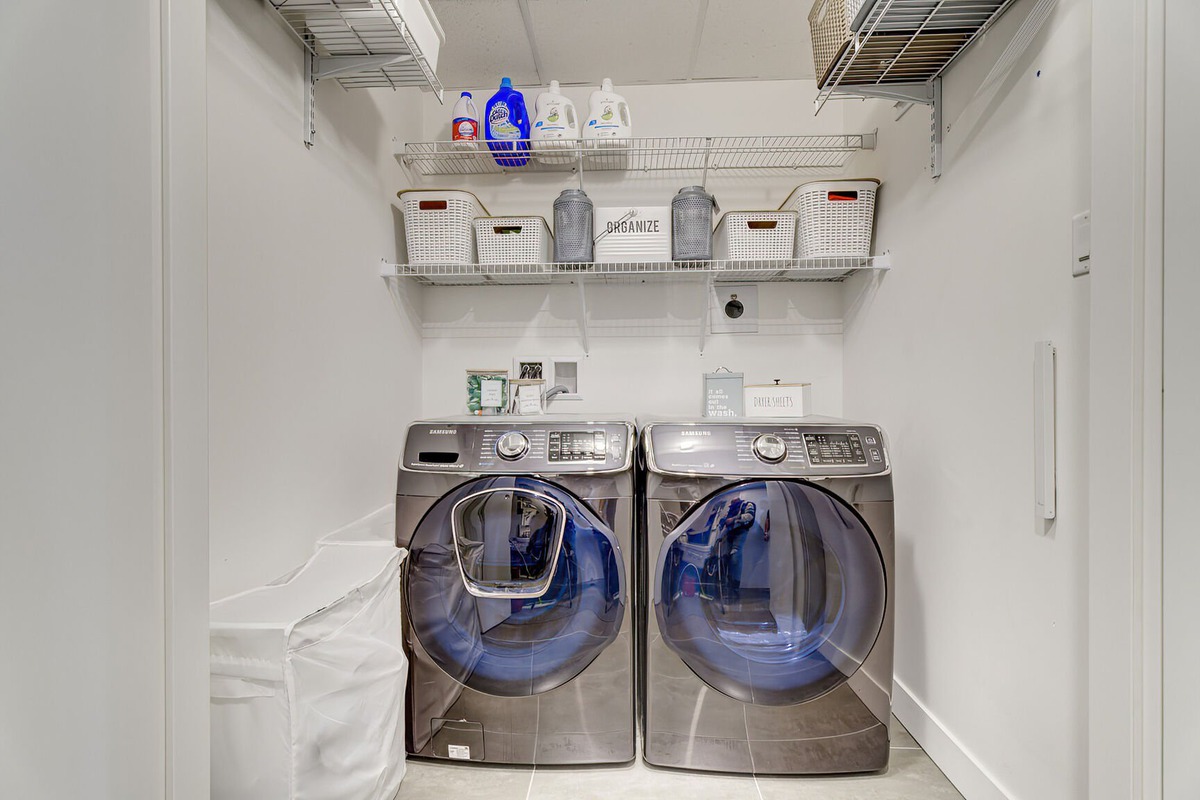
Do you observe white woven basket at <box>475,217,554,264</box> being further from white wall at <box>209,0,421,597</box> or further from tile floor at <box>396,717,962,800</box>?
tile floor at <box>396,717,962,800</box>

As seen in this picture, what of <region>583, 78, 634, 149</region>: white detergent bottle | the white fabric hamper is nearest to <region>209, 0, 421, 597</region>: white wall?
the white fabric hamper

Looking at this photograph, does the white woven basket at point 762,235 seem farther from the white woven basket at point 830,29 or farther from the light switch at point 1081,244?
the light switch at point 1081,244

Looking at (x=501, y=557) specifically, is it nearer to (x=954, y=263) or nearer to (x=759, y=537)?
(x=759, y=537)

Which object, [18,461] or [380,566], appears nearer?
[18,461]

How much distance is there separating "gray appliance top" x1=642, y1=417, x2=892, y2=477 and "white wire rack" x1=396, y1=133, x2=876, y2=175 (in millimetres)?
1169

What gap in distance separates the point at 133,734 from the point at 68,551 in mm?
229

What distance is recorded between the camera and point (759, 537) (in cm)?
152

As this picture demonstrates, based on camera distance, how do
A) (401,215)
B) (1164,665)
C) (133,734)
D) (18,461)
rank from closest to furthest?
(18,461)
(133,734)
(1164,665)
(401,215)

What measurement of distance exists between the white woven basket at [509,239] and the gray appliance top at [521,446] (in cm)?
73

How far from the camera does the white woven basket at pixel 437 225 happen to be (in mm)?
2010

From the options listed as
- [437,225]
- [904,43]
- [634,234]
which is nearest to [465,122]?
[437,225]

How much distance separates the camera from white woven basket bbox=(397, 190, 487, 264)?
2010mm

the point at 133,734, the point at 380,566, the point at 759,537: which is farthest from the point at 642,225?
the point at 133,734

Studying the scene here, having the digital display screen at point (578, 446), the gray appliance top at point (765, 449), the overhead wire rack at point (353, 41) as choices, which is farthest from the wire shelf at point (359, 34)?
the gray appliance top at point (765, 449)
